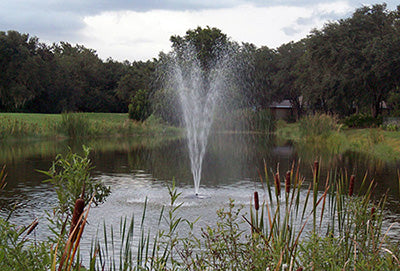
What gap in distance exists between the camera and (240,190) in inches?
540

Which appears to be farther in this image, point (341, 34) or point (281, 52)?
point (281, 52)

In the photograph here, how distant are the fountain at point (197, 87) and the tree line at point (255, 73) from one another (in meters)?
1.71

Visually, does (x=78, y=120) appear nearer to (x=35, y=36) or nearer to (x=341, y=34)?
(x=341, y=34)

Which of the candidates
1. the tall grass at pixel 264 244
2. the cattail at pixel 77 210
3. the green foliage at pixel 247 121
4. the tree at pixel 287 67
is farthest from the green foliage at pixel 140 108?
the cattail at pixel 77 210

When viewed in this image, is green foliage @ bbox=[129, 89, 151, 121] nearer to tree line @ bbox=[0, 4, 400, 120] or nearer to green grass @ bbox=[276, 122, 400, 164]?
tree line @ bbox=[0, 4, 400, 120]

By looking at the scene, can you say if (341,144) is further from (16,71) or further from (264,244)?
(16,71)

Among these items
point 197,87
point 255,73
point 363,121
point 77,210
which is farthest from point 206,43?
point 77,210

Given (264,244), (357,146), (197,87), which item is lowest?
(357,146)

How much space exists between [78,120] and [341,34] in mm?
21857

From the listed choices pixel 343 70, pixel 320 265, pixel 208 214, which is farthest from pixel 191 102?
pixel 320 265

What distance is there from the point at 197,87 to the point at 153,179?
35.2 metres

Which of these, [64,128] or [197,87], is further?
[197,87]

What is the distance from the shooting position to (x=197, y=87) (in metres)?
50.6

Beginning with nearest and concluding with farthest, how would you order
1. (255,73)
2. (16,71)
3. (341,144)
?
(341,144)
(16,71)
(255,73)
